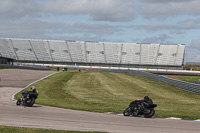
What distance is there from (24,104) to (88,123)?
803 cm

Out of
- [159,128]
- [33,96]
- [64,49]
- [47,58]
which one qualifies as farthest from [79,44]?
[159,128]

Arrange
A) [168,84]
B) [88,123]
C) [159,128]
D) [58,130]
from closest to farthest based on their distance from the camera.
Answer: [58,130], [159,128], [88,123], [168,84]

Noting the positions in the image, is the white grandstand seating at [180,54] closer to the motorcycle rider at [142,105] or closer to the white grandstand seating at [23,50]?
the white grandstand seating at [23,50]

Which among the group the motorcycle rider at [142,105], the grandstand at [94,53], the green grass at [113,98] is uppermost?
the grandstand at [94,53]

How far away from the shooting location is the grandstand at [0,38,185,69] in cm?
11638

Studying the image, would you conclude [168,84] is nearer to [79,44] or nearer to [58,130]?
[58,130]

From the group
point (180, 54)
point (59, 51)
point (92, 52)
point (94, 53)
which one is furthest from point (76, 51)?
point (180, 54)

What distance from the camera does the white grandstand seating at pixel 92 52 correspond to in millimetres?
117000

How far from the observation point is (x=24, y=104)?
20.5m

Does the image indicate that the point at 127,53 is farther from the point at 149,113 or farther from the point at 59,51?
the point at 149,113

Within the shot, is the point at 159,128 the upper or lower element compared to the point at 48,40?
lower

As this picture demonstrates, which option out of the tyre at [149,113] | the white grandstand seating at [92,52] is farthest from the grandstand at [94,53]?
the tyre at [149,113]

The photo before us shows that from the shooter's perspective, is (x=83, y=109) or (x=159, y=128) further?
(x=83, y=109)

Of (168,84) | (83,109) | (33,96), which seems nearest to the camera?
(83,109)
